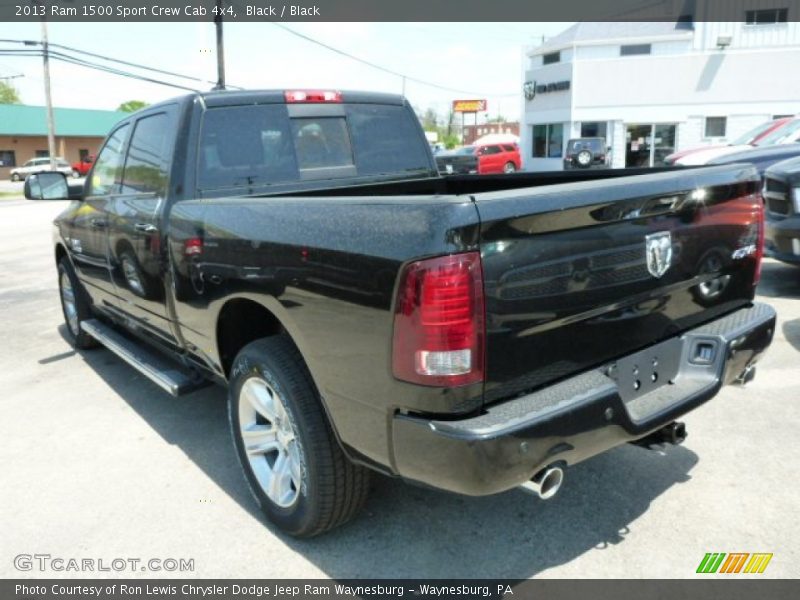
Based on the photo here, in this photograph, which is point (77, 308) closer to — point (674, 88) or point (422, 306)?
point (422, 306)

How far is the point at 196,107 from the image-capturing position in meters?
3.71

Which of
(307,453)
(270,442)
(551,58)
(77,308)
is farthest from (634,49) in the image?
(307,453)

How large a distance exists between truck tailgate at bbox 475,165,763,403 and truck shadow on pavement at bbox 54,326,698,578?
0.87 meters

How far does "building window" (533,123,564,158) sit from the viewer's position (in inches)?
1460

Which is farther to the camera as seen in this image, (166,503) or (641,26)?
(641,26)

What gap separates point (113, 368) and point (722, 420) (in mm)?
4525

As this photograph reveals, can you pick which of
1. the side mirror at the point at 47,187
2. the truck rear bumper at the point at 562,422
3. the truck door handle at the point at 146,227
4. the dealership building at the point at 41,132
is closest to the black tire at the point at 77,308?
the side mirror at the point at 47,187

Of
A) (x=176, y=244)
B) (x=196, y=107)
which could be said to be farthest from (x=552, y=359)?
(x=196, y=107)

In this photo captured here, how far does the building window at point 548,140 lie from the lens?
3709 centimetres

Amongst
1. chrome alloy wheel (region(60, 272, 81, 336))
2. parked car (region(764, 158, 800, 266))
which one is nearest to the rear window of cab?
chrome alloy wheel (region(60, 272, 81, 336))

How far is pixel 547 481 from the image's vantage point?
7.56ft

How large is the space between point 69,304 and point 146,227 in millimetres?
2753

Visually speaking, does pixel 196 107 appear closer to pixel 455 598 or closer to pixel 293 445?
pixel 293 445

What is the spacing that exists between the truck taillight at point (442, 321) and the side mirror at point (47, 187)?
3.97 m
